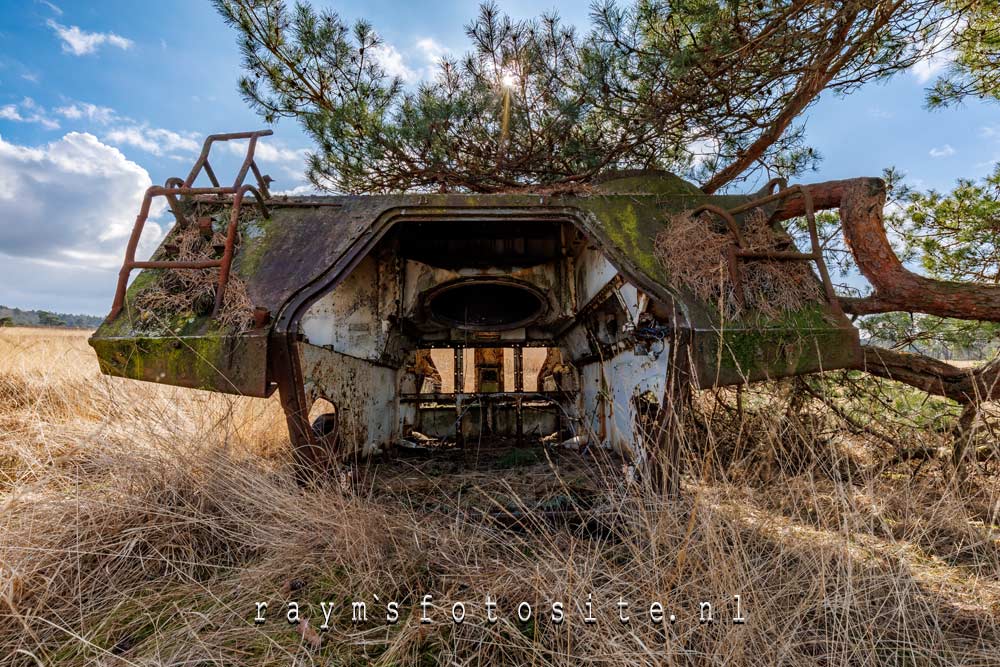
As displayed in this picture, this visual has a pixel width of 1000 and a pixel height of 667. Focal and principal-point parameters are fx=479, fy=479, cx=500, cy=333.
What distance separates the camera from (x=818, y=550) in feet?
7.39

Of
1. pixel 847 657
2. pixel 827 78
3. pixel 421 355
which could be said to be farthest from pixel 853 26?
pixel 421 355

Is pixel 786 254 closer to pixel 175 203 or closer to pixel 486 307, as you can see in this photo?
pixel 486 307

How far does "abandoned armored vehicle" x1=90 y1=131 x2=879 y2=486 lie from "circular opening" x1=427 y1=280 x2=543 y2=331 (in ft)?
1.28

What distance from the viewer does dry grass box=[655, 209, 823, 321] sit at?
9.58 ft

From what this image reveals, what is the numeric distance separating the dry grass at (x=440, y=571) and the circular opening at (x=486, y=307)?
2505mm

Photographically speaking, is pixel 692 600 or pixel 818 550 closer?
pixel 692 600

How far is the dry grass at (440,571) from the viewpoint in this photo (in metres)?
1.72

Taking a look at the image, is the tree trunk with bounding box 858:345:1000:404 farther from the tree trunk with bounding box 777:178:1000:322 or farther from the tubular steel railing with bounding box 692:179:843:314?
the tubular steel railing with bounding box 692:179:843:314

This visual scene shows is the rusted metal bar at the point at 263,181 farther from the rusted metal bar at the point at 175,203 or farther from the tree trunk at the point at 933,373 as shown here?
the tree trunk at the point at 933,373

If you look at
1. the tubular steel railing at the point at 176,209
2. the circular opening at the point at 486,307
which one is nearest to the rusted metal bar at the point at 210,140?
the tubular steel railing at the point at 176,209

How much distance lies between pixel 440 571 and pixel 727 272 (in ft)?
7.82

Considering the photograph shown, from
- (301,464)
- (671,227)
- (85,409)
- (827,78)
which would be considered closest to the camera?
(301,464)

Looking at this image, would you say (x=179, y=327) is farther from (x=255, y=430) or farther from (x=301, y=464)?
(x=255, y=430)

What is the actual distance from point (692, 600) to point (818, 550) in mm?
898
